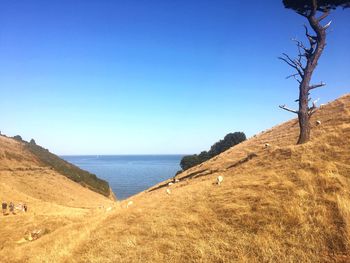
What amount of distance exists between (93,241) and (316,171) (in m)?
8.54

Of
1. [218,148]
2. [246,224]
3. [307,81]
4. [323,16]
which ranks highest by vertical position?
[323,16]

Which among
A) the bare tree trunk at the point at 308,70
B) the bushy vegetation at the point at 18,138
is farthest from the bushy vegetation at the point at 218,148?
the bushy vegetation at the point at 18,138

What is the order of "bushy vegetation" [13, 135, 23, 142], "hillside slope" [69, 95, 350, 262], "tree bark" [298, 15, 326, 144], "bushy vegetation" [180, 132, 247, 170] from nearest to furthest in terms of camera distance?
1. "hillside slope" [69, 95, 350, 262]
2. "tree bark" [298, 15, 326, 144]
3. "bushy vegetation" [180, 132, 247, 170]
4. "bushy vegetation" [13, 135, 23, 142]

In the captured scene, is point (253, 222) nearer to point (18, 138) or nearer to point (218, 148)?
point (218, 148)

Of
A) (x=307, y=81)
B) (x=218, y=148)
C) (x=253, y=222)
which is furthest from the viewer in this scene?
(x=218, y=148)

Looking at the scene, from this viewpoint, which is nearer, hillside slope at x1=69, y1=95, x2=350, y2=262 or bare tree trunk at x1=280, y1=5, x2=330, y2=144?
hillside slope at x1=69, y1=95, x2=350, y2=262

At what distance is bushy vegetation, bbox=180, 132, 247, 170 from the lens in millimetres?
68244

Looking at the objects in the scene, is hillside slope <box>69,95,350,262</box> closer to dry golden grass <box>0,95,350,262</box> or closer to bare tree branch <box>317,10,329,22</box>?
dry golden grass <box>0,95,350,262</box>

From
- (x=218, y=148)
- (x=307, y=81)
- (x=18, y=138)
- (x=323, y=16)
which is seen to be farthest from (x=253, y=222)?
(x=18, y=138)

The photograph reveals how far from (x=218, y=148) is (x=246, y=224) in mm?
59635

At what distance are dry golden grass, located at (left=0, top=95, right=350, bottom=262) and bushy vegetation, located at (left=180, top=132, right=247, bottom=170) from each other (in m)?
52.5

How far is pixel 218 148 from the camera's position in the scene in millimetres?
69000

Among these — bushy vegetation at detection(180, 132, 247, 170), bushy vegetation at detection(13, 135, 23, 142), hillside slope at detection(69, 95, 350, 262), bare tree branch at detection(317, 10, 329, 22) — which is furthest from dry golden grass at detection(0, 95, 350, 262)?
bushy vegetation at detection(13, 135, 23, 142)

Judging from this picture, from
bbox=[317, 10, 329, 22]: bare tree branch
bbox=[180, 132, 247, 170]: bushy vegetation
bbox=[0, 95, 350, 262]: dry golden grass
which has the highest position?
bbox=[317, 10, 329, 22]: bare tree branch
